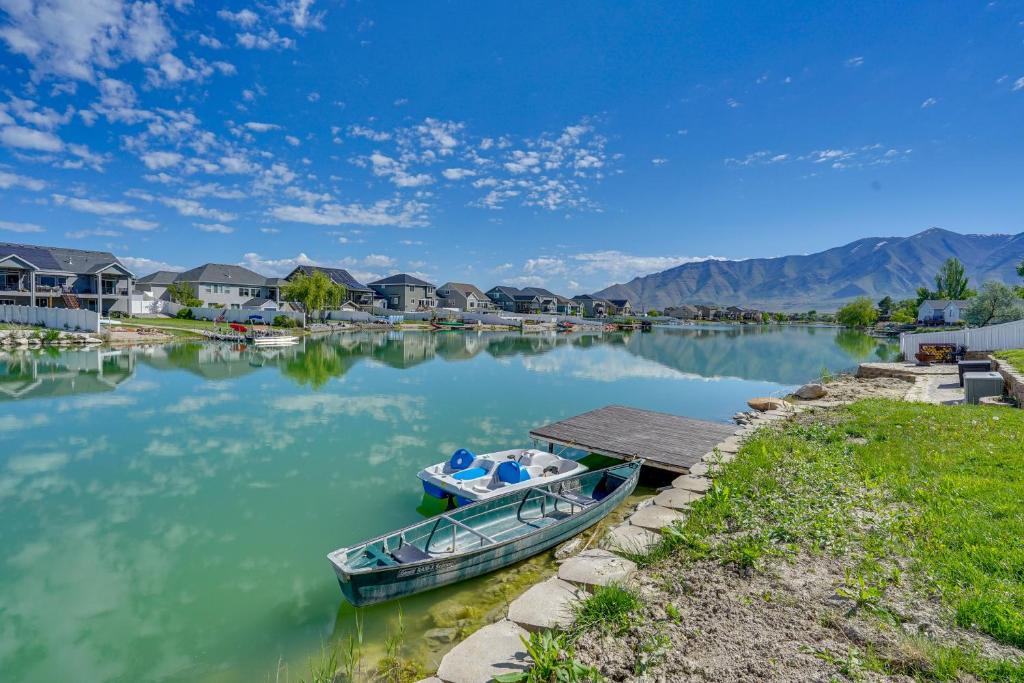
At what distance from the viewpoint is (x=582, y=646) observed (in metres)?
3.99

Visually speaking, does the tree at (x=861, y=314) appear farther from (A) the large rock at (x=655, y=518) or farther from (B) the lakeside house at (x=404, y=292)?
(A) the large rock at (x=655, y=518)

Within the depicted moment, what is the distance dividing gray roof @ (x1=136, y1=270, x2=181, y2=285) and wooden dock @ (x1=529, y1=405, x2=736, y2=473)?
81382 mm

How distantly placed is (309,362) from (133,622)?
28.6 m

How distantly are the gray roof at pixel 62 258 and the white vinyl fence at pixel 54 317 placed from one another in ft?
22.4

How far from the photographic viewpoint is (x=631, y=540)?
6.07m

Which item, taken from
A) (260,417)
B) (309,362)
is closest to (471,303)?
(309,362)

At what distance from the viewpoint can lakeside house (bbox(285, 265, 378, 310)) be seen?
82312 millimetres

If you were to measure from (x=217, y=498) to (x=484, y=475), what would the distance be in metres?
5.71

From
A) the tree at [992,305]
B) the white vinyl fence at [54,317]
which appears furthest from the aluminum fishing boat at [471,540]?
the tree at [992,305]

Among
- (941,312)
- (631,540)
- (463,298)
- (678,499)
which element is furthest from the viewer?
(463,298)

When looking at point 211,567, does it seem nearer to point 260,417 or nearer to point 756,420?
point 260,417

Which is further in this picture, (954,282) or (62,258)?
(954,282)

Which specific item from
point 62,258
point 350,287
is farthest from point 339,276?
point 62,258

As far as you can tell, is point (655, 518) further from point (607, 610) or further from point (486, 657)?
point (486, 657)
